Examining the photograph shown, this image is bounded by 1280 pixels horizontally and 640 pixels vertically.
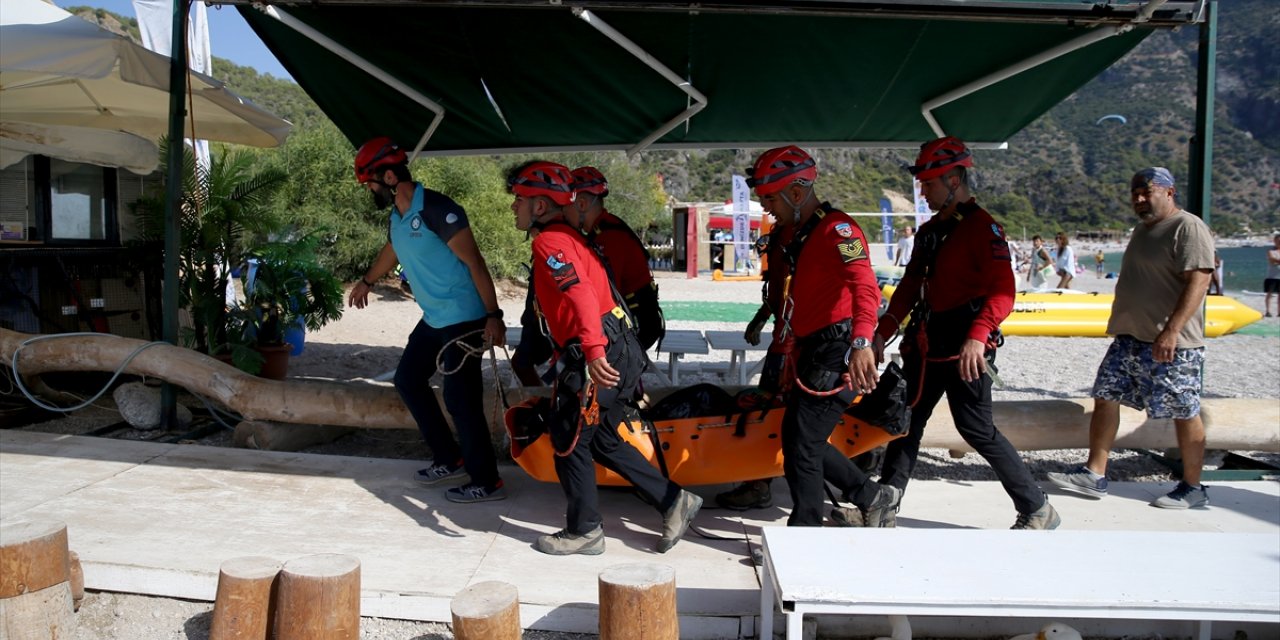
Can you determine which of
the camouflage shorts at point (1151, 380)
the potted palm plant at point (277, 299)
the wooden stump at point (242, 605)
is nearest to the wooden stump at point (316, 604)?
the wooden stump at point (242, 605)

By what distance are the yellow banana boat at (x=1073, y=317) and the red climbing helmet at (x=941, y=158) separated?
9.17 m

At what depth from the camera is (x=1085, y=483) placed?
199 inches

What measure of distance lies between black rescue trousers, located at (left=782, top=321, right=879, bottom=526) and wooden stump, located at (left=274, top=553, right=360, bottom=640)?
73.2 inches

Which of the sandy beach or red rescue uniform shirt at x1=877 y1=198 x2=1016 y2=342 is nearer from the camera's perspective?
the sandy beach

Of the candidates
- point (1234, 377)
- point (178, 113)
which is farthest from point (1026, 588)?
point (1234, 377)

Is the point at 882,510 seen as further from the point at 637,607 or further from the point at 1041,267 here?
the point at 1041,267

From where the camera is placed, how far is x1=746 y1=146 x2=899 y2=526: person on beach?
3.75m

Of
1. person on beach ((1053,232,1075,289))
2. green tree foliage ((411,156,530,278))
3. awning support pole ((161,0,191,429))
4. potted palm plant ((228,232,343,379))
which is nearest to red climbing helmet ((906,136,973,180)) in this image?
awning support pole ((161,0,191,429))

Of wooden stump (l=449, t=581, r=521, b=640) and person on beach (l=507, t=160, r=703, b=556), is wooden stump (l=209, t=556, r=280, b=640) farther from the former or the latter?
person on beach (l=507, t=160, r=703, b=556)

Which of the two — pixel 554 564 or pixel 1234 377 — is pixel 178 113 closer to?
pixel 554 564

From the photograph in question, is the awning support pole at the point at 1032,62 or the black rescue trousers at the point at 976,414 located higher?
the awning support pole at the point at 1032,62

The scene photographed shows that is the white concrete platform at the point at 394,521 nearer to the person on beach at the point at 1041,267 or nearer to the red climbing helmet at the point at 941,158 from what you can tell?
the red climbing helmet at the point at 941,158

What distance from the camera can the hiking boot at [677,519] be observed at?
4.07m

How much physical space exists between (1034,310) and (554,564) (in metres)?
10.9
